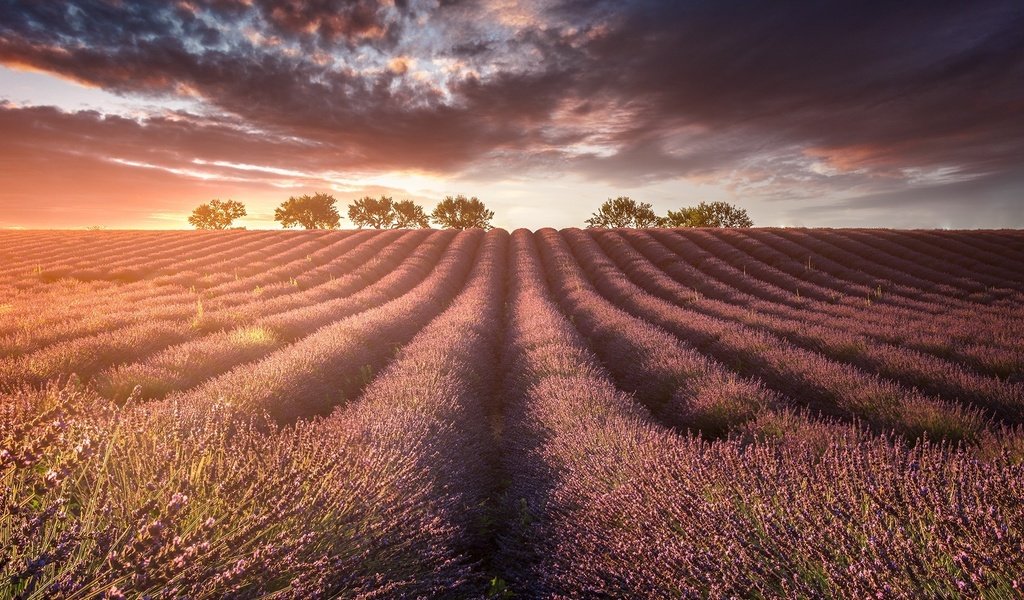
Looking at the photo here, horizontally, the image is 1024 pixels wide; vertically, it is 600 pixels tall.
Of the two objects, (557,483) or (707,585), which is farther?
(557,483)

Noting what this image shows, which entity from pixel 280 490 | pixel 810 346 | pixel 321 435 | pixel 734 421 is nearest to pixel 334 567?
pixel 280 490

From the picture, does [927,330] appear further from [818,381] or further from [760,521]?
[760,521]

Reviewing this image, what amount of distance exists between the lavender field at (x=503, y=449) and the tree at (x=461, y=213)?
1729 inches

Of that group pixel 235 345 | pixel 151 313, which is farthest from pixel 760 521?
pixel 151 313

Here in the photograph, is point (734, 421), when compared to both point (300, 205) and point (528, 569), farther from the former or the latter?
point (300, 205)

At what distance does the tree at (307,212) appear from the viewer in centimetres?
5388

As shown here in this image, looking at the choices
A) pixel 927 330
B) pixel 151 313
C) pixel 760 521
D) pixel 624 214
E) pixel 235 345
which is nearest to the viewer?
pixel 760 521

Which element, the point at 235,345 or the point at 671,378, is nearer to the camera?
the point at 671,378

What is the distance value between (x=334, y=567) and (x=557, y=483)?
4.91 ft

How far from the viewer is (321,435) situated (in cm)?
311

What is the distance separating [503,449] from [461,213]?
171 ft

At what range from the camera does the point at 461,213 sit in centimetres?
5484

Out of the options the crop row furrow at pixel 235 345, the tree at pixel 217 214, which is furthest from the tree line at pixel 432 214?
the crop row furrow at pixel 235 345

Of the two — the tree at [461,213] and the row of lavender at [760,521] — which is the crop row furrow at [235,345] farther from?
the tree at [461,213]
